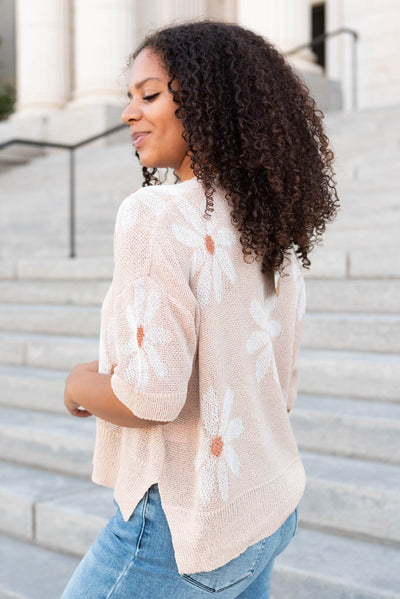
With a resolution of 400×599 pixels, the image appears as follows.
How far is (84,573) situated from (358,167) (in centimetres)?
565

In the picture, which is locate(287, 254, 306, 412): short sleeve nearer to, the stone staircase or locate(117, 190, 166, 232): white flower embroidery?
locate(117, 190, 166, 232): white flower embroidery

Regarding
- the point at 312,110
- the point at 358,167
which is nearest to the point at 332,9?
the point at 358,167

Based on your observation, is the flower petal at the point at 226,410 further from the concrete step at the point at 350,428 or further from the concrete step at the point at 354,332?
the concrete step at the point at 354,332

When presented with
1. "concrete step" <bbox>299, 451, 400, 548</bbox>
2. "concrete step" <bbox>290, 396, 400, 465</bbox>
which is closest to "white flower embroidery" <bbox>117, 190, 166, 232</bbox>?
"concrete step" <bbox>299, 451, 400, 548</bbox>

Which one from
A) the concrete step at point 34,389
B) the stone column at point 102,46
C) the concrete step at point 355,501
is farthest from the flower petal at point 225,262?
the stone column at point 102,46

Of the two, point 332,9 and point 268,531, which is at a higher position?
point 332,9

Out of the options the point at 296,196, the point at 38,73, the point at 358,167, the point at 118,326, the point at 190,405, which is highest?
the point at 38,73

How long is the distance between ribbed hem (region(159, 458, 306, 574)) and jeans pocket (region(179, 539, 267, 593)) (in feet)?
0.09

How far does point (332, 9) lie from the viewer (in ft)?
43.8

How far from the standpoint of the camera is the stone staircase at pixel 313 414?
108 inches

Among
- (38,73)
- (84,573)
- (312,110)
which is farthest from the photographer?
(38,73)

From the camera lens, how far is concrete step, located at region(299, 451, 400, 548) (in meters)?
2.75

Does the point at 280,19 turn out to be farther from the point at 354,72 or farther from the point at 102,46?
the point at 102,46

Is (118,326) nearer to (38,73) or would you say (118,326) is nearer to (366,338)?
(366,338)
